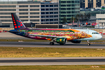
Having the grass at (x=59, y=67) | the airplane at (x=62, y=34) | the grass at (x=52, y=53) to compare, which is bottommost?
the grass at (x=59, y=67)

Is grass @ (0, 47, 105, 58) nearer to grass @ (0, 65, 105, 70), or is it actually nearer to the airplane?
grass @ (0, 65, 105, 70)

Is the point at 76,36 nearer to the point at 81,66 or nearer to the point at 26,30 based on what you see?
the point at 26,30

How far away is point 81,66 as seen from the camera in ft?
102

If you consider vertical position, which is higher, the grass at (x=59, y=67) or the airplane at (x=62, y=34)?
the airplane at (x=62, y=34)

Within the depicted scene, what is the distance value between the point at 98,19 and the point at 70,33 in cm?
12651

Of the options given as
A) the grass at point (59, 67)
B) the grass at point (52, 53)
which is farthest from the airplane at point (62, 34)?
the grass at point (59, 67)

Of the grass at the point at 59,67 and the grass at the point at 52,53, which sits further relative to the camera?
the grass at the point at 52,53

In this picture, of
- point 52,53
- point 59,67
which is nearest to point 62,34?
point 52,53

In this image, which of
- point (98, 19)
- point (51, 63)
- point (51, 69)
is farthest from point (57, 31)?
point (98, 19)

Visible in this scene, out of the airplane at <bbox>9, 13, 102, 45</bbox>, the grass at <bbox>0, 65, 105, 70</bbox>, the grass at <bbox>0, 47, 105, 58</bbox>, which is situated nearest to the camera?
the grass at <bbox>0, 65, 105, 70</bbox>

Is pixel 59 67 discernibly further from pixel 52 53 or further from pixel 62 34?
pixel 62 34

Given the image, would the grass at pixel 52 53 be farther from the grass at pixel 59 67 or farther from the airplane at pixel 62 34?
the airplane at pixel 62 34

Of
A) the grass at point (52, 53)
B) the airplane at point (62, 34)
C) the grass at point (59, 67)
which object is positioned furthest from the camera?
the airplane at point (62, 34)

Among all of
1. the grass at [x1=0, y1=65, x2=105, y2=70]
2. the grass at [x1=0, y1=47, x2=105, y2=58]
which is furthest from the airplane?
the grass at [x1=0, y1=65, x2=105, y2=70]
